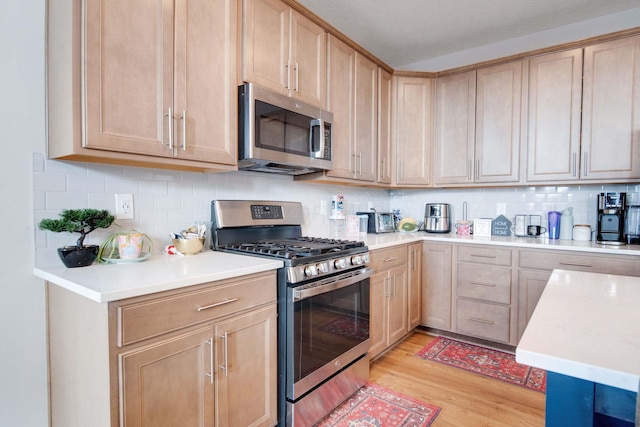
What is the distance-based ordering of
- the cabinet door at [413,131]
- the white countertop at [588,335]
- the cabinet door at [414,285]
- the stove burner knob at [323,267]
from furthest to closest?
the cabinet door at [413,131], the cabinet door at [414,285], the stove burner knob at [323,267], the white countertop at [588,335]

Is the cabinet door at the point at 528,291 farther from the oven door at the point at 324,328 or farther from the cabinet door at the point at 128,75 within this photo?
the cabinet door at the point at 128,75

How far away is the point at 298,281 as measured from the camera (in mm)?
1647

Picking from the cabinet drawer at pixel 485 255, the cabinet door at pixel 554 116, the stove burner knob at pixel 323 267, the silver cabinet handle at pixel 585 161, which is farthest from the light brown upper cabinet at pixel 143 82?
the silver cabinet handle at pixel 585 161

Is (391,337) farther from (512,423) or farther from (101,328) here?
(101,328)

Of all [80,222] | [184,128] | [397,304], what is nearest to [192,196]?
[184,128]

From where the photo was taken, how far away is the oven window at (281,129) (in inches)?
74.0

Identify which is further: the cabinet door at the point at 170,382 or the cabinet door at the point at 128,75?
the cabinet door at the point at 128,75

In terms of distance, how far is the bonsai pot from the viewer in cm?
139

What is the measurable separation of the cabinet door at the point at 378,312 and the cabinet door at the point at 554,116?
1.58 meters

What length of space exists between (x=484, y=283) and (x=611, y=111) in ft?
5.20

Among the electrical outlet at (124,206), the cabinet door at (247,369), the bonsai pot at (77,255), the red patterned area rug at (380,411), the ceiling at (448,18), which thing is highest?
the ceiling at (448,18)

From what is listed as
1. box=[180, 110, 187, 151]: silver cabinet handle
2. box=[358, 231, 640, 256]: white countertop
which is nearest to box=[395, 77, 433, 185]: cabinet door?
box=[358, 231, 640, 256]: white countertop

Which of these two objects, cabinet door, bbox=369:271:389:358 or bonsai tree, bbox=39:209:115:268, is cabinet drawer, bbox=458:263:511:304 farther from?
bonsai tree, bbox=39:209:115:268

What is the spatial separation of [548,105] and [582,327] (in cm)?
257
